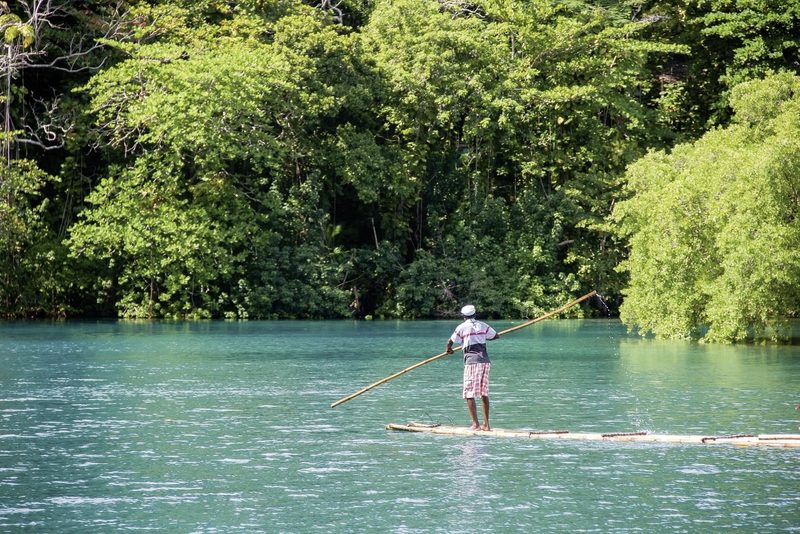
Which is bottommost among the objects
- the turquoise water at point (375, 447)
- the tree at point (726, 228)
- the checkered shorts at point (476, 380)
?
the turquoise water at point (375, 447)

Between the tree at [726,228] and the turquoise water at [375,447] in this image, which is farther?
the tree at [726,228]

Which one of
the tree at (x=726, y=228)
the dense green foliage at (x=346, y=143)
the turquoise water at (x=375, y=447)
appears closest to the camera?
the turquoise water at (x=375, y=447)

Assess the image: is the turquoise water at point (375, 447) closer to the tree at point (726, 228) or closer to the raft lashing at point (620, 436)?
the raft lashing at point (620, 436)

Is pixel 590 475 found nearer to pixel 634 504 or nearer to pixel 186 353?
pixel 634 504

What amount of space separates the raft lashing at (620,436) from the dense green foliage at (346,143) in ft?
97.8

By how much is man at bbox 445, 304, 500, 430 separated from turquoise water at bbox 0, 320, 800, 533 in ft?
3.01

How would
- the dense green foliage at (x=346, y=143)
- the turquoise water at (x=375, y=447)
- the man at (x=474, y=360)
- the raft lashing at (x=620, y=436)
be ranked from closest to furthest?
the turquoise water at (x=375, y=447) → the raft lashing at (x=620, y=436) → the man at (x=474, y=360) → the dense green foliage at (x=346, y=143)

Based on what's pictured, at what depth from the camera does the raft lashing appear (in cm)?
1708

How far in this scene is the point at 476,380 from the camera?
1914cm

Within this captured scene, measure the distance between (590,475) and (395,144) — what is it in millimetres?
42968

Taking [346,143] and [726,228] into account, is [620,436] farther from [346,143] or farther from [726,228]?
[346,143]

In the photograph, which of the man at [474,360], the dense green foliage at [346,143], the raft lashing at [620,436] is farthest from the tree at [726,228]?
the raft lashing at [620,436]

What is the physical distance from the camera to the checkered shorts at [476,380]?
1909 centimetres

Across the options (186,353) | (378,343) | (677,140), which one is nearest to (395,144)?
(677,140)
